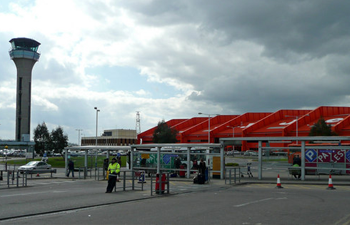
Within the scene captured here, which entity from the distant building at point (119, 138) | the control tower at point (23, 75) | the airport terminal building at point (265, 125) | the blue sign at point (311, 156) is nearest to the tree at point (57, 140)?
the airport terminal building at point (265, 125)

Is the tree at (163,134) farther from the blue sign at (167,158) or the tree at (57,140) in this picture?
the blue sign at (167,158)

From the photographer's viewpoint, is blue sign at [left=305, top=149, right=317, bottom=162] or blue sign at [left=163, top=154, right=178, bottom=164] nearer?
blue sign at [left=163, top=154, right=178, bottom=164]

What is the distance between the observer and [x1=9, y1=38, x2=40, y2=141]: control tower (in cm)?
9656

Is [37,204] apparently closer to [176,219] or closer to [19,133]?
[176,219]

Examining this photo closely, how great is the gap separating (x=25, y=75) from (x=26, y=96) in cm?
538

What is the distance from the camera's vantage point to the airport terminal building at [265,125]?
78.9 m

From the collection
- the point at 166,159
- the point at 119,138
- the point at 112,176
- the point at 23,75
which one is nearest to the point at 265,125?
the point at 23,75

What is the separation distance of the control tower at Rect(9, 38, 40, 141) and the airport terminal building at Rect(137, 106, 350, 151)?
31.9 m

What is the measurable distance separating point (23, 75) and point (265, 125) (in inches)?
2430

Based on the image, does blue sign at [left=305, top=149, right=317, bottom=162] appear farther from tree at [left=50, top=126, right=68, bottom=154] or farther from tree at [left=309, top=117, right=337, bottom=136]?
tree at [left=50, top=126, right=68, bottom=154]

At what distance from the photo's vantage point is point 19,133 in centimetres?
9931

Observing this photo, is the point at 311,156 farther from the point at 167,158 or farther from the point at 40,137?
the point at 40,137

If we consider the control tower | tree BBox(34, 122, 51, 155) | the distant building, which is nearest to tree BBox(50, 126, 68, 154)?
tree BBox(34, 122, 51, 155)

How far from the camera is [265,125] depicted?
9138 cm
